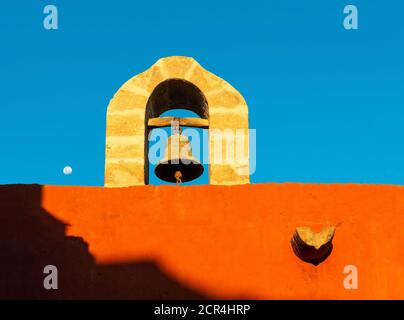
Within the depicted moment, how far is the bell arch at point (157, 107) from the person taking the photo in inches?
297

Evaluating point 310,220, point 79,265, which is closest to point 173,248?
point 79,265

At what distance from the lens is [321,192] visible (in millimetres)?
7039

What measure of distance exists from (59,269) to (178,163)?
2.11m

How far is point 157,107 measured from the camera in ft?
27.9

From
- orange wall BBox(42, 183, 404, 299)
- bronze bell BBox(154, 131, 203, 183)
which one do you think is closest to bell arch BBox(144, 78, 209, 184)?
bronze bell BBox(154, 131, 203, 183)

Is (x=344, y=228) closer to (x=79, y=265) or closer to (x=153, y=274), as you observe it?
(x=153, y=274)

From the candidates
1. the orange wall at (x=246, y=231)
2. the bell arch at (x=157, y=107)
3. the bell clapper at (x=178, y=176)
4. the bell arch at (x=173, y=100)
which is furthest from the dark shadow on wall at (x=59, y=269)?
the bell clapper at (x=178, y=176)

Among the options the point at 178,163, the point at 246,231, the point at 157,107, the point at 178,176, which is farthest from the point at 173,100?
the point at 246,231

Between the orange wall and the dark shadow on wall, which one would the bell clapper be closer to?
the orange wall

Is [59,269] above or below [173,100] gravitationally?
below

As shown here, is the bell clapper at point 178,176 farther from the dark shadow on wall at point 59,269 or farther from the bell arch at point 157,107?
the dark shadow on wall at point 59,269

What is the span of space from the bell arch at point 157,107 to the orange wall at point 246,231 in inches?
20.8

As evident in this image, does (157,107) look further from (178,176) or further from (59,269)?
(59,269)
